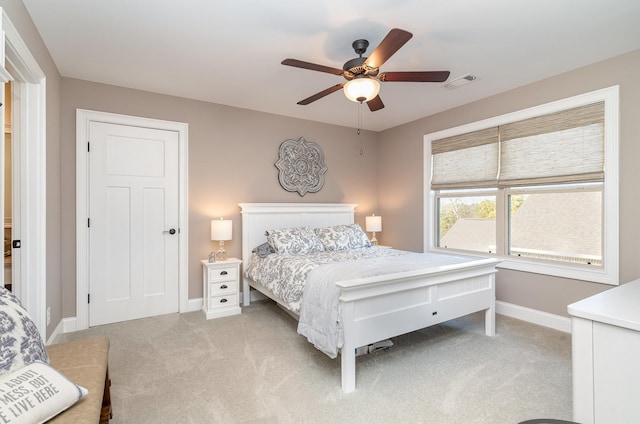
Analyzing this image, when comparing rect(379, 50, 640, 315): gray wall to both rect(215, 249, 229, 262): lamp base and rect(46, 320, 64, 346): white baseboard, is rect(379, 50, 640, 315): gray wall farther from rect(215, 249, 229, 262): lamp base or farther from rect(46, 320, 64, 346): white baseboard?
rect(46, 320, 64, 346): white baseboard

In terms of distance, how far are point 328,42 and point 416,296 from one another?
2.15 metres

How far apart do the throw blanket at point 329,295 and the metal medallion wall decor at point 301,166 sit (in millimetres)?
2004

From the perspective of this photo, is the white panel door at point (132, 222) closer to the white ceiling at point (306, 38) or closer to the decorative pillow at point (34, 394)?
the white ceiling at point (306, 38)

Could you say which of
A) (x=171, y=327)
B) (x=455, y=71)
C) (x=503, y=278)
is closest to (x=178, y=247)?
(x=171, y=327)

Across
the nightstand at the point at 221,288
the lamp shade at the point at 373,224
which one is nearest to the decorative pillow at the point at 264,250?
the nightstand at the point at 221,288

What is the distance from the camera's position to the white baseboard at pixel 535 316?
10.0 feet

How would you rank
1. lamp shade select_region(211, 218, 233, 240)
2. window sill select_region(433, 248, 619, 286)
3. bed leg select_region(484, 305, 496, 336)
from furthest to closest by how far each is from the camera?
lamp shade select_region(211, 218, 233, 240), bed leg select_region(484, 305, 496, 336), window sill select_region(433, 248, 619, 286)

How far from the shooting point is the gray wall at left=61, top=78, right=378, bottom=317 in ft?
10.3

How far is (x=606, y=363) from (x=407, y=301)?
1.28 metres

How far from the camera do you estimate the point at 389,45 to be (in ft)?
6.18

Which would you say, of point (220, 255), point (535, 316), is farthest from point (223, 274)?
point (535, 316)

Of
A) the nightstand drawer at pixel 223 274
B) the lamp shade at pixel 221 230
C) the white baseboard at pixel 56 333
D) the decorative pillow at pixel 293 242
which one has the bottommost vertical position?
the white baseboard at pixel 56 333

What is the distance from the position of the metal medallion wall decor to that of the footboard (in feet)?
8.12

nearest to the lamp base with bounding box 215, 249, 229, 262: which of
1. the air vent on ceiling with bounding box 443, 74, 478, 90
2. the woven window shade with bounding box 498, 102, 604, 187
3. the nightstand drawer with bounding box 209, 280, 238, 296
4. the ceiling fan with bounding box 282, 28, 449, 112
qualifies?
the nightstand drawer with bounding box 209, 280, 238, 296
